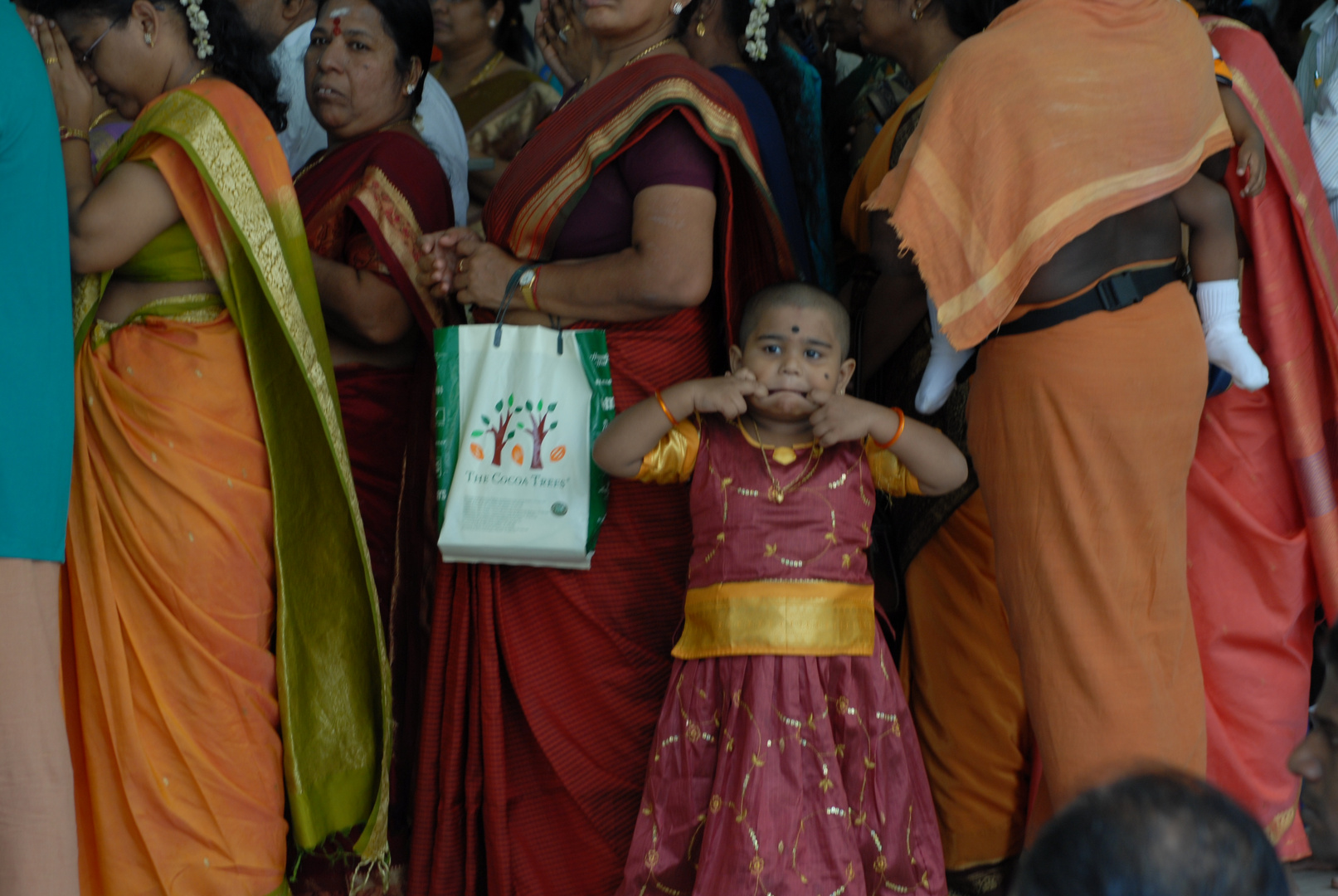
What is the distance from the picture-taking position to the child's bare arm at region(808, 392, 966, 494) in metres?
2.56

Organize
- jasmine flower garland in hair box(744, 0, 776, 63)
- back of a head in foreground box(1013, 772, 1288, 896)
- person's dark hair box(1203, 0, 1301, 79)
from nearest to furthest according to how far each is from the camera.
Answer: back of a head in foreground box(1013, 772, 1288, 896)
person's dark hair box(1203, 0, 1301, 79)
jasmine flower garland in hair box(744, 0, 776, 63)

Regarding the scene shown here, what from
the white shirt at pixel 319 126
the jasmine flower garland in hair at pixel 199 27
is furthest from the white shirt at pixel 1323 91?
the jasmine flower garland in hair at pixel 199 27

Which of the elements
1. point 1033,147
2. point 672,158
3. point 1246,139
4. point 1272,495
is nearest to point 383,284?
point 672,158

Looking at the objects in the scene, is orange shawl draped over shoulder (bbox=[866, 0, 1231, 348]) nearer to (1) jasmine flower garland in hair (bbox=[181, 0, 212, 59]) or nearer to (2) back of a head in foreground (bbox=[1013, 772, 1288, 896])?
(2) back of a head in foreground (bbox=[1013, 772, 1288, 896])

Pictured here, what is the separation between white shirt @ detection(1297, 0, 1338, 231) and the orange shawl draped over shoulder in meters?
0.88

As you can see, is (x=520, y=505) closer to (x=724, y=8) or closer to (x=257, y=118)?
(x=257, y=118)

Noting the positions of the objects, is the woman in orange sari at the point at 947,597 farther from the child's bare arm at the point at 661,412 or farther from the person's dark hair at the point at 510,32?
the person's dark hair at the point at 510,32

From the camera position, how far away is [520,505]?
8.73 ft

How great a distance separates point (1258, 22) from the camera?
3344 mm

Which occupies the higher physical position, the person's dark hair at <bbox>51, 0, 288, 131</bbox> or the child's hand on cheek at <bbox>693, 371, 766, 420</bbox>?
the person's dark hair at <bbox>51, 0, 288, 131</bbox>

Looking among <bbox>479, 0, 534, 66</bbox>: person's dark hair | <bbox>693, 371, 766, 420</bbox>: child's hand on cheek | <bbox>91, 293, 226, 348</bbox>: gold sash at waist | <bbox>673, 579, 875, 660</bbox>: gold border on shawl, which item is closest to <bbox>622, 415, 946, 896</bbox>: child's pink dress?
<bbox>673, 579, 875, 660</bbox>: gold border on shawl

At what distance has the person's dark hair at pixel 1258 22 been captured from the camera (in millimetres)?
3105

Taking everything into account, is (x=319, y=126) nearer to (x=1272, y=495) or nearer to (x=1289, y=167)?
(x=1289, y=167)

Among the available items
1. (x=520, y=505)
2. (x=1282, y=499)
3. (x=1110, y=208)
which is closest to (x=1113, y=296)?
(x=1110, y=208)
